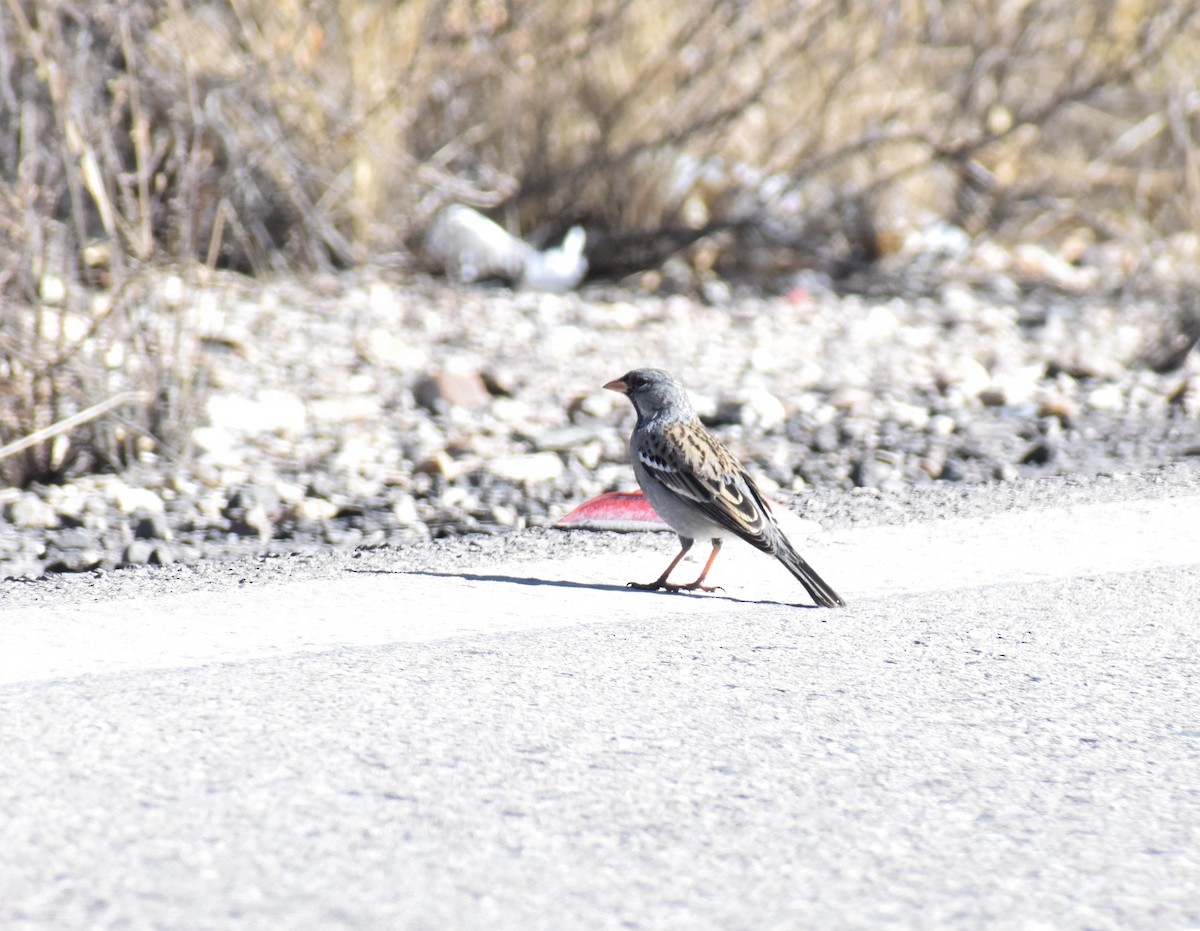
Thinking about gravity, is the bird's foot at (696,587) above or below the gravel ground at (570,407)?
below

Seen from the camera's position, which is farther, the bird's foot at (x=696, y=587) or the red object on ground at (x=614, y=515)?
the red object on ground at (x=614, y=515)

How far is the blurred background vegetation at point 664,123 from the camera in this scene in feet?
30.1

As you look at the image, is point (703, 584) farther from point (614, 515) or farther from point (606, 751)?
point (606, 751)

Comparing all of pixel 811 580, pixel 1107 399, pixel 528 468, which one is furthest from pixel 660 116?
pixel 811 580

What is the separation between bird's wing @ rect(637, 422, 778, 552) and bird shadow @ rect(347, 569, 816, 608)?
17 centimetres

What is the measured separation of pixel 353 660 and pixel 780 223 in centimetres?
737

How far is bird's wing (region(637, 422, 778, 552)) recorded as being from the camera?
4.92 meters

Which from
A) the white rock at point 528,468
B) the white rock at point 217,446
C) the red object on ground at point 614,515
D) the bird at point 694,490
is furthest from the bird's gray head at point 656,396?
the white rock at point 217,446

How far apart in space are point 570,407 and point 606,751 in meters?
4.32

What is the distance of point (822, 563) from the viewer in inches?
202

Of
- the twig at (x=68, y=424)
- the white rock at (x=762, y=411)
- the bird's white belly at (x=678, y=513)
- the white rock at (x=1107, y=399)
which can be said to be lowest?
the bird's white belly at (x=678, y=513)

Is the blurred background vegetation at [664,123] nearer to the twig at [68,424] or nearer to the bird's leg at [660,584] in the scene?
the twig at [68,424]

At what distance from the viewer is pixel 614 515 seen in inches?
228

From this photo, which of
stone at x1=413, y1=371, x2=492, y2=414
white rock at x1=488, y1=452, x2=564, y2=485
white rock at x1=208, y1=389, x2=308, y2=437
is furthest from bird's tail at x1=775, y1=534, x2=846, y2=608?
stone at x1=413, y1=371, x2=492, y2=414
